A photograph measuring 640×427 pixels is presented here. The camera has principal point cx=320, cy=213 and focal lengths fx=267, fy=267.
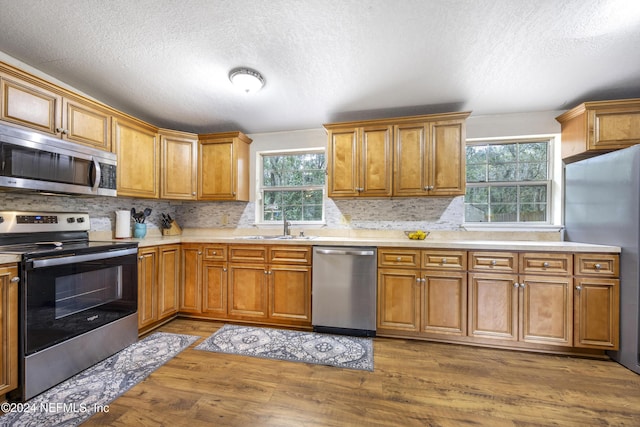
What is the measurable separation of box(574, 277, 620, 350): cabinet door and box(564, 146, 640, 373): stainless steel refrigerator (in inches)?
1.7

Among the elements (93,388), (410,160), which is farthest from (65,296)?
(410,160)

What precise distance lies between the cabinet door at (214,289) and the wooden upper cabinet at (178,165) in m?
0.95

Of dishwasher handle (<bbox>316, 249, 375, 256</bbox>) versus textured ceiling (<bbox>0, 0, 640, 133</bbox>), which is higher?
textured ceiling (<bbox>0, 0, 640, 133</bbox>)

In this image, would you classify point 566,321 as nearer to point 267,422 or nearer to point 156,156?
point 267,422

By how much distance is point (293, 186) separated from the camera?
11.9ft

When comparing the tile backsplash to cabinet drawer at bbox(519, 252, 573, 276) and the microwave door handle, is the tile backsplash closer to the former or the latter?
the microwave door handle

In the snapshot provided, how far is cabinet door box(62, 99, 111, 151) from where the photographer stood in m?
2.19

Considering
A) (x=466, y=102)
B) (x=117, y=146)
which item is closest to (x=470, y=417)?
(x=466, y=102)

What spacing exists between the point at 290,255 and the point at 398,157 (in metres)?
1.57

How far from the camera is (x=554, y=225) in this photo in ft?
9.57

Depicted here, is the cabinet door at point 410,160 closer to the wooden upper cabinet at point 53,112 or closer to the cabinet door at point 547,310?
the cabinet door at point 547,310

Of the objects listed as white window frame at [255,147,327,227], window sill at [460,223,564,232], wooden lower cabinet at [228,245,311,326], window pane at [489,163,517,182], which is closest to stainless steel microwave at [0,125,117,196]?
wooden lower cabinet at [228,245,311,326]

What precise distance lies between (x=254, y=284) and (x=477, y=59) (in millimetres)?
2910

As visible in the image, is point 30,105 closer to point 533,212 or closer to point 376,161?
point 376,161
